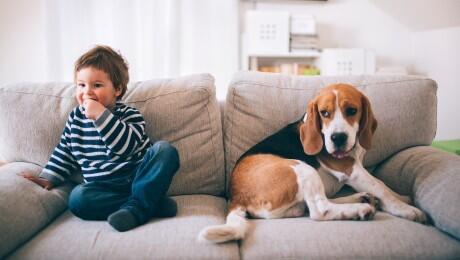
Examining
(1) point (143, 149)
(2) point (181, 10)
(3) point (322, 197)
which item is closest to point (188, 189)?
(1) point (143, 149)

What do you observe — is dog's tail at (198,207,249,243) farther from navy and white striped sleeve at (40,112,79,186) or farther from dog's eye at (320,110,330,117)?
navy and white striped sleeve at (40,112,79,186)

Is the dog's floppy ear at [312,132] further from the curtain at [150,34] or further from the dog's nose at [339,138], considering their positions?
the curtain at [150,34]

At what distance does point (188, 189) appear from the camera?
1979 millimetres

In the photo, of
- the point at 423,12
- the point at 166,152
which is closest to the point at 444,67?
the point at 423,12

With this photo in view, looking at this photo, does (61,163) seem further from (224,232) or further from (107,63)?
(224,232)

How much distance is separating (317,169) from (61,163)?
1.28 metres

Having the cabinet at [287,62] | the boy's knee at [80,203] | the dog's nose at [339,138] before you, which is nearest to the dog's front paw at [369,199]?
the dog's nose at [339,138]

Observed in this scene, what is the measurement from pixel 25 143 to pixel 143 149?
0.68 meters

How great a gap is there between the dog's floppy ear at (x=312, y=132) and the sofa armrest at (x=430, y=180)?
17.8 inches

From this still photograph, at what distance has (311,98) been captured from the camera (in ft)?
6.77

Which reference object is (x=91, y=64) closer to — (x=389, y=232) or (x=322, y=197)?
(x=322, y=197)

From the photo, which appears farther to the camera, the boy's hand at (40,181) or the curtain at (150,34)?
the curtain at (150,34)

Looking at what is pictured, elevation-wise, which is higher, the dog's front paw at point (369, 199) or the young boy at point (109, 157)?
the young boy at point (109, 157)

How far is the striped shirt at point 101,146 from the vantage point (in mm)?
1672
